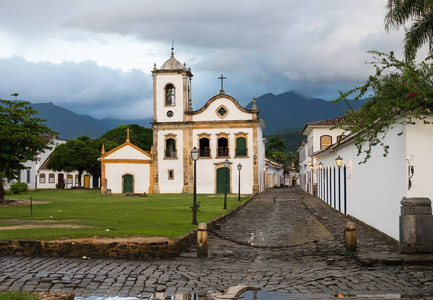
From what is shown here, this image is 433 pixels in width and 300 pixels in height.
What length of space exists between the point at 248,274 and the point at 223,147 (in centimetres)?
3234

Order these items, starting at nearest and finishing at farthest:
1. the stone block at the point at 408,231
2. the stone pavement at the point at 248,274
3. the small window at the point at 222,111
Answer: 1. the stone pavement at the point at 248,274
2. the stone block at the point at 408,231
3. the small window at the point at 222,111

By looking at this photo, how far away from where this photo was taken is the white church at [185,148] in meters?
39.5

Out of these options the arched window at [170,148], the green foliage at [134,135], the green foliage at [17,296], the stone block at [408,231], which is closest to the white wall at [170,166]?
the arched window at [170,148]

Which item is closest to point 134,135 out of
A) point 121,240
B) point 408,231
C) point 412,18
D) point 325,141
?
point 325,141

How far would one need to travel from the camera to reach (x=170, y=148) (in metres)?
40.8

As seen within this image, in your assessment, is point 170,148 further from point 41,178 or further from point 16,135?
point 41,178

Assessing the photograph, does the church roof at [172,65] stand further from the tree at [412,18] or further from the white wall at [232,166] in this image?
the tree at [412,18]

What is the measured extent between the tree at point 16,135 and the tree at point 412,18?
1554 centimetres

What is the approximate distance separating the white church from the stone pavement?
28374mm

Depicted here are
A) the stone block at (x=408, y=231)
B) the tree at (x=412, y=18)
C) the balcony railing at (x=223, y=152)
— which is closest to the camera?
the stone block at (x=408, y=231)

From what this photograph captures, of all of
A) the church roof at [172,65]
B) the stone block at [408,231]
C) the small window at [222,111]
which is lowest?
the stone block at [408,231]

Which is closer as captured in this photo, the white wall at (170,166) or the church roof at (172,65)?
the white wall at (170,166)

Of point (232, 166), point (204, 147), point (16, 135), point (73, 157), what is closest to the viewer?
point (16, 135)

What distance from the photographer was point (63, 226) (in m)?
12.7
